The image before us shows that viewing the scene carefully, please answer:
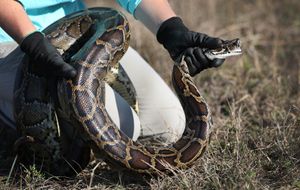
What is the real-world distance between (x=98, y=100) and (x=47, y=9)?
970 mm

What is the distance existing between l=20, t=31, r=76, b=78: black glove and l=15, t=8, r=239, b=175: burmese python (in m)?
0.08

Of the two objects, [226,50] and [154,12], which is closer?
[226,50]

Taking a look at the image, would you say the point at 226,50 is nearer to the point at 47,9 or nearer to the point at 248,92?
the point at 47,9

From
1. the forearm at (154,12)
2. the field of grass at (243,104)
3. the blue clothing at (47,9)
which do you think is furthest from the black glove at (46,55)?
the forearm at (154,12)

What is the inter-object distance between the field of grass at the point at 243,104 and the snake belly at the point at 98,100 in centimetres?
14

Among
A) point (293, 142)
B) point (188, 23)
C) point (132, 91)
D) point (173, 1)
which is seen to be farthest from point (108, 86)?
point (173, 1)

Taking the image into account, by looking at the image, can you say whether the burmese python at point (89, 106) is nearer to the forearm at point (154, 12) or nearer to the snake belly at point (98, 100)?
the snake belly at point (98, 100)

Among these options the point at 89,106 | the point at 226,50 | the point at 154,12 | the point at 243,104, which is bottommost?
the point at 243,104

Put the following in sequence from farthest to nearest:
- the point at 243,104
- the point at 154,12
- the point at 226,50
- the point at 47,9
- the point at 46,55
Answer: the point at 243,104, the point at 47,9, the point at 154,12, the point at 226,50, the point at 46,55

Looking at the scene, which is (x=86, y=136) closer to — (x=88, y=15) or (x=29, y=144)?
(x=29, y=144)

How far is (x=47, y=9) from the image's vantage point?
4316 mm

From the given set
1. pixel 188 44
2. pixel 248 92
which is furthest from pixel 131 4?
pixel 248 92

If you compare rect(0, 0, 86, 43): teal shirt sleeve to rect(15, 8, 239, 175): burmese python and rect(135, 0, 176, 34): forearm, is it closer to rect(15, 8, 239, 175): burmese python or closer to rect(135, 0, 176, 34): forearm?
rect(15, 8, 239, 175): burmese python

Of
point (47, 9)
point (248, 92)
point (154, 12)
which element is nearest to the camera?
point (154, 12)
